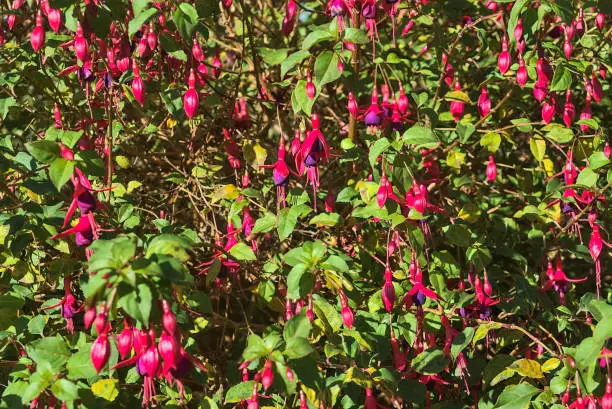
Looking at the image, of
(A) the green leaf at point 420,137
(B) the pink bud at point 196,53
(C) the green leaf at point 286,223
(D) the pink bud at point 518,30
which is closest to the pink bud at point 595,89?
(D) the pink bud at point 518,30

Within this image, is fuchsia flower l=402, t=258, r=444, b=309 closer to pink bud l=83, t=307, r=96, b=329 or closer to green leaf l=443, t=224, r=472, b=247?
green leaf l=443, t=224, r=472, b=247

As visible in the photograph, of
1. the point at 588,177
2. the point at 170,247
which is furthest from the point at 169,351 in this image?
the point at 588,177

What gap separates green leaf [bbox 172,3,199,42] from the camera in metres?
1.23

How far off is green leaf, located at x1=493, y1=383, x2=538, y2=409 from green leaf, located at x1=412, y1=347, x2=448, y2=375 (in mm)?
121

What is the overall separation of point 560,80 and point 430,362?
634 millimetres

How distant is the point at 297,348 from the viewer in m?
1.12

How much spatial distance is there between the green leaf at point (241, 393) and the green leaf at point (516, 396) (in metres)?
0.47

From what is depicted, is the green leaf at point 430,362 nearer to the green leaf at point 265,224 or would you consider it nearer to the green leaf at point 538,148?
the green leaf at point 265,224

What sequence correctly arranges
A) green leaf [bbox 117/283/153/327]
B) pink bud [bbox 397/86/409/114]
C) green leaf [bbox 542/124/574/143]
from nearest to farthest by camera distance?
1. green leaf [bbox 117/283/153/327]
2. pink bud [bbox 397/86/409/114]
3. green leaf [bbox 542/124/574/143]

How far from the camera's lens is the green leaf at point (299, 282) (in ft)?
4.04

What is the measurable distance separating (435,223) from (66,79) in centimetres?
99

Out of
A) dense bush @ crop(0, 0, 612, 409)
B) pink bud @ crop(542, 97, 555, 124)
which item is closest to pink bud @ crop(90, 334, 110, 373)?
dense bush @ crop(0, 0, 612, 409)

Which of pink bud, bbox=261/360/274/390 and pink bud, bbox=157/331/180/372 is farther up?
pink bud, bbox=157/331/180/372

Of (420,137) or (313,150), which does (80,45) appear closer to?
(313,150)
